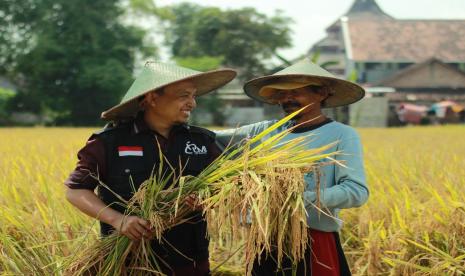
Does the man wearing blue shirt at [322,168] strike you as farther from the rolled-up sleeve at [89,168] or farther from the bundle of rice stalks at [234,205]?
the rolled-up sleeve at [89,168]

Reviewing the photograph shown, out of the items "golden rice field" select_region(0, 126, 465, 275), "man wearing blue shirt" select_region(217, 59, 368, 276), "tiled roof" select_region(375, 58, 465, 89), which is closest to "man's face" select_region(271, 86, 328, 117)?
"man wearing blue shirt" select_region(217, 59, 368, 276)

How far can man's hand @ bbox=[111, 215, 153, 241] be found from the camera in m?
1.81

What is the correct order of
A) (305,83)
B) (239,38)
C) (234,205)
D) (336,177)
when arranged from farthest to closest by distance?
(239,38) → (305,83) → (336,177) → (234,205)

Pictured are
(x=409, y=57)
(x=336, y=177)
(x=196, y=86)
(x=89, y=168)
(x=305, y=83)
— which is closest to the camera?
(x=89, y=168)

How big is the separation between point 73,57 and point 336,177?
24.4 meters

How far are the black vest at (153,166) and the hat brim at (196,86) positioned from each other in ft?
0.19

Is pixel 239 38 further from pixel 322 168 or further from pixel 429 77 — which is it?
pixel 322 168

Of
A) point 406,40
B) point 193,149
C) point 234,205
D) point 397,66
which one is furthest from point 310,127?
point 406,40

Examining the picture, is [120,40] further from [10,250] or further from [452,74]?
[10,250]

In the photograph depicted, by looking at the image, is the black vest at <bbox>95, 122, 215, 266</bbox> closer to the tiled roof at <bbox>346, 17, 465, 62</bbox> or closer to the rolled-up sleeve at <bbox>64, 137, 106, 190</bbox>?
the rolled-up sleeve at <bbox>64, 137, 106, 190</bbox>

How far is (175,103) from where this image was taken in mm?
2035

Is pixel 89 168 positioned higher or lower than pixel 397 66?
higher

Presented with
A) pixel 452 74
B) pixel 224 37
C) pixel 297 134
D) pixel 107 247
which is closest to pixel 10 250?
pixel 107 247

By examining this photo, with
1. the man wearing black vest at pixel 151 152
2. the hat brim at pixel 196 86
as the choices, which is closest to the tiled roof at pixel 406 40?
the hat brim at pixel 196 86
